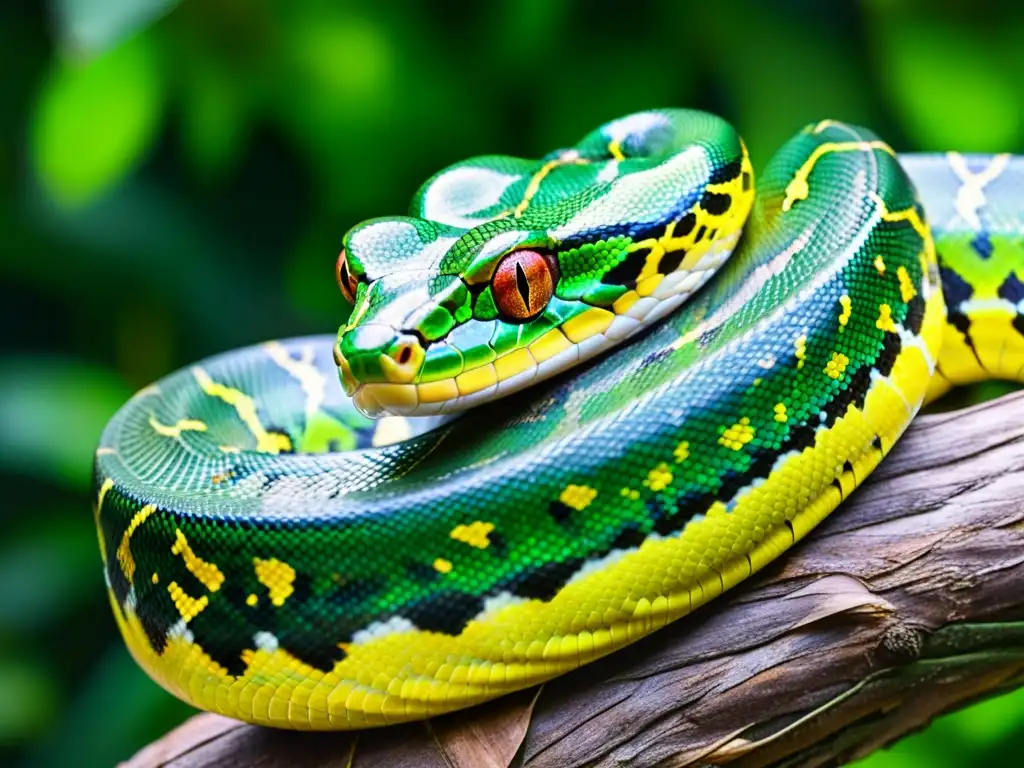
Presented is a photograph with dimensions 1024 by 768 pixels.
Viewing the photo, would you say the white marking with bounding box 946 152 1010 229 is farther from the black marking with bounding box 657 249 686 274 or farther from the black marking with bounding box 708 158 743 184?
the black marking with bounding box 657 249 686 274

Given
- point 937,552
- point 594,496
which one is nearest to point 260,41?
point 594,496

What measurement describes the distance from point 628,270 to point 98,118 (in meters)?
2.29

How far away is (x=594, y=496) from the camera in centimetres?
159

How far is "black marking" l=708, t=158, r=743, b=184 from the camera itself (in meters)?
1.93

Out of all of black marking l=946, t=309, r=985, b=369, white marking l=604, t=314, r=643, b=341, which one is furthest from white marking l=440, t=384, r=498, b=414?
black marking l=946, t=309, r=985, b=369

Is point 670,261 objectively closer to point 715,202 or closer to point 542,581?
point 715,202

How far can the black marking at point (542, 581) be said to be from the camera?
1.56 meters

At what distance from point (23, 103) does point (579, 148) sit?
2.86 meters

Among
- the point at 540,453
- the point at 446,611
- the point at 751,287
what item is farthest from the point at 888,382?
the point at 446,611

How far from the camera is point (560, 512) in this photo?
5.20 feet

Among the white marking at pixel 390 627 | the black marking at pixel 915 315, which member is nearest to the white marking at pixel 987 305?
the black marking at pixel 915 315

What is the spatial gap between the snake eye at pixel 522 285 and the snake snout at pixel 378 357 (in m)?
0.18

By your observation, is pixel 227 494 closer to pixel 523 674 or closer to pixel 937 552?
pixel 523 674

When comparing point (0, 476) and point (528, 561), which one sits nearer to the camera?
point (528, 561)
